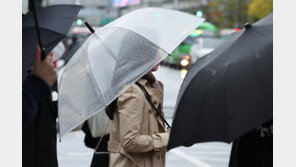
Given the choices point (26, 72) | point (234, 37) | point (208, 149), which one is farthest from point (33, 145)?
point (208, 149)

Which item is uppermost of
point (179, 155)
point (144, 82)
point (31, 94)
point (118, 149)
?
point (31, 94)

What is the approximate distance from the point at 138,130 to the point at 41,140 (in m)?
0.68

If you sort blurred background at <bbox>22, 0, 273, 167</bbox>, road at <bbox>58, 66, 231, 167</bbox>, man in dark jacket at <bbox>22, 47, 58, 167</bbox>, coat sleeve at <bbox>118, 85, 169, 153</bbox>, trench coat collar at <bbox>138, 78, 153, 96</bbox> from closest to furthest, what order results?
man in dark jacket at <bbox>22, 47, 58, 167</bbox>
coat sleeve at <bbox>118, 85, 169, 153</bbox>
trench coat collar at <bbox>138, 78, 153, 96</bbox>
road at <bbox>58, 66, 231, 167</bbox>
blurred background at <bbox>22, 0, 273, 167</bbox>

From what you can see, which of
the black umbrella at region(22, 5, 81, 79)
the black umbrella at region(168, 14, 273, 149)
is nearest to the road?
the black umbrella at region(22, 5, 81, 79)

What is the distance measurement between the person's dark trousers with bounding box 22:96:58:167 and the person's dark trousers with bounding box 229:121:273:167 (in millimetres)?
1151

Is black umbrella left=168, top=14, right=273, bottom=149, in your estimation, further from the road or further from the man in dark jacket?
the road

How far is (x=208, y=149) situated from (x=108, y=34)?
7.40 m

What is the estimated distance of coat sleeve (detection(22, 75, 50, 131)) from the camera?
281 cm

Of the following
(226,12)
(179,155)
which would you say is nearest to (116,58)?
(179,155)

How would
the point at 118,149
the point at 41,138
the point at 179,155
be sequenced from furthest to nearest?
the point at 179,155, the point at 118,149, the point at 41,138

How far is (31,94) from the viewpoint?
2820mm

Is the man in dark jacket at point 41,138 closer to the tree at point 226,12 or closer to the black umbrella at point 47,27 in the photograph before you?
the black umbrella at point 47,27

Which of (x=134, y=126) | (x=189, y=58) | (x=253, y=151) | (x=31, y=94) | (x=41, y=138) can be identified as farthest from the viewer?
(x=189, y=58)

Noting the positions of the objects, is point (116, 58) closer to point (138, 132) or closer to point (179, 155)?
point (138, 132)
